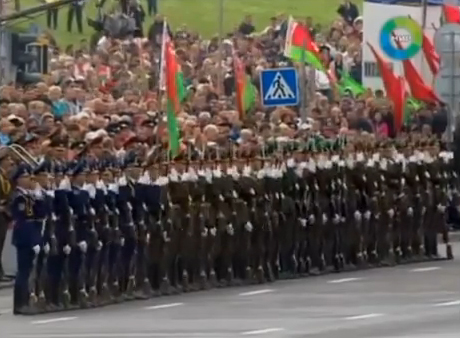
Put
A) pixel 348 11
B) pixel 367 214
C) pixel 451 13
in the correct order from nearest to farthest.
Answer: pixel 367 214, pixel 451 13, pixel 348 11

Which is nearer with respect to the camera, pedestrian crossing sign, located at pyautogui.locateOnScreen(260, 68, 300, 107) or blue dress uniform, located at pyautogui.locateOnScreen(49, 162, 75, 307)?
blue dress uniform, located at pyautogui.locateOnScreen(49, 162, 75, 307)

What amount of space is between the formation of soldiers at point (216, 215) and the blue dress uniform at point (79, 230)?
0.05 feet

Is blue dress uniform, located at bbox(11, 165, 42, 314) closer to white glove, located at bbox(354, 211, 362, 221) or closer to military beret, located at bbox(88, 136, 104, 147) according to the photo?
military beret, located at bbox(88, 136, 104, 147)

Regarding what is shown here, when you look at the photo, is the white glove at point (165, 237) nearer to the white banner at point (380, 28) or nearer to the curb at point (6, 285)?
the curb at point (6, 285)

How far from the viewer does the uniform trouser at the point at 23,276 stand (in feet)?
76.7

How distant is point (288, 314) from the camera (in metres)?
22.5

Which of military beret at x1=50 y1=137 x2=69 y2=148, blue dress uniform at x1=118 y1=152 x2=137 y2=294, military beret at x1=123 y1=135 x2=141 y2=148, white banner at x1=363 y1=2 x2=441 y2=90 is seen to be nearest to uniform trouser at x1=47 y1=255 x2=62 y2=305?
blue dress uniform at x1=118 y1=152 x2=137 y2=294

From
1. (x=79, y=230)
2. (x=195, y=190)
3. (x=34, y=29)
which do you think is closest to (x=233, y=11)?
(x=34, y=29)

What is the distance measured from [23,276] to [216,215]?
3.48 m

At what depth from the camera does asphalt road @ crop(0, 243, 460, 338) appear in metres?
20.7

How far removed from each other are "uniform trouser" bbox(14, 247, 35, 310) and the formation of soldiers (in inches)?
0.6

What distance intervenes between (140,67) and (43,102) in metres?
6.56

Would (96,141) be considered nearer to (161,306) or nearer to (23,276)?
(161,306)

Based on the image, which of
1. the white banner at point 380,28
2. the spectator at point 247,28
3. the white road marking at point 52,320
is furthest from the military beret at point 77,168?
the spectator at point 247,28
